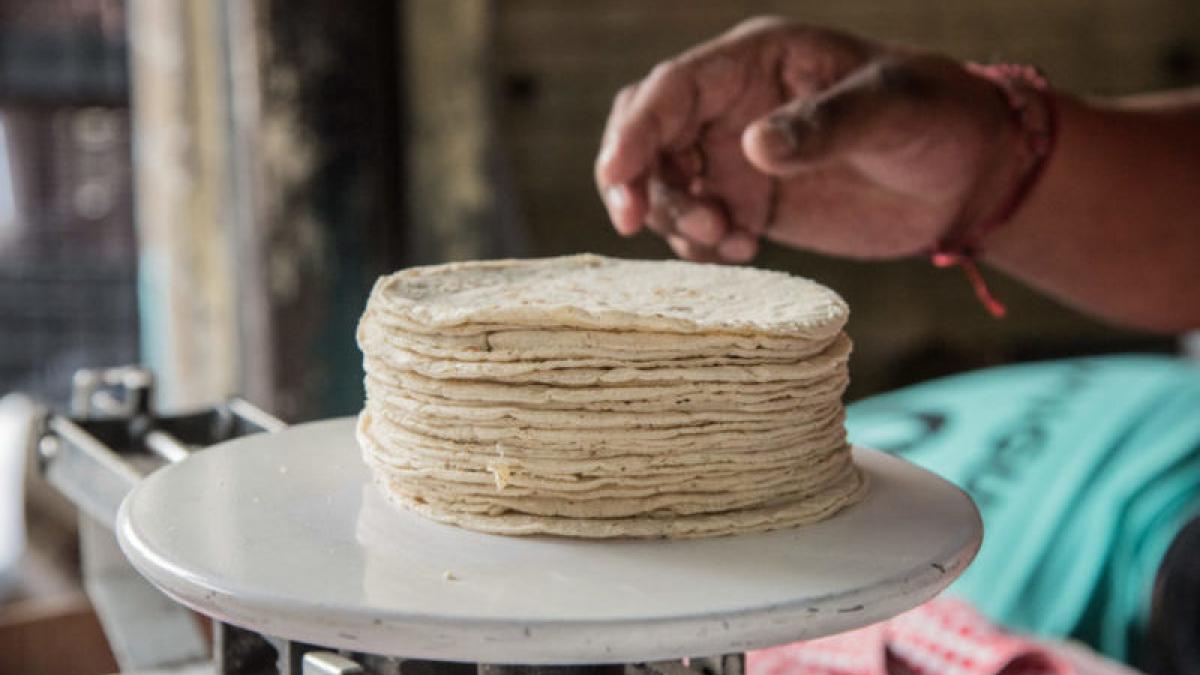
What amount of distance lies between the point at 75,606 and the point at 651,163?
1.16m

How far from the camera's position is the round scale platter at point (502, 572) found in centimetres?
78

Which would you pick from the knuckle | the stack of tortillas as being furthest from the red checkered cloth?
the knuckle

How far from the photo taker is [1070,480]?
2131mm

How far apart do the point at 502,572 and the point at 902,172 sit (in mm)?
1025

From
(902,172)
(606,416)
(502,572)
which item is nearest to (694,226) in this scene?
(902,172)

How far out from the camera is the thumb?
1.33 m

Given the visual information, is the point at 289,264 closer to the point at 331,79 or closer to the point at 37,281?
the point at 331,79

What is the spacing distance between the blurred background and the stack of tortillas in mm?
1272

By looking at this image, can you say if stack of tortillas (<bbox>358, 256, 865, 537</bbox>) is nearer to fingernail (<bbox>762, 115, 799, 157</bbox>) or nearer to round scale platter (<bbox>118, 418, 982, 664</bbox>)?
round scale platter (<bbox>118, 418, 982, 664</bbox>)

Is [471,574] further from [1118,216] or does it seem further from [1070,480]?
[1070,480]

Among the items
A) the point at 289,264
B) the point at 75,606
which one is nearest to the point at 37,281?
the point at 289,264

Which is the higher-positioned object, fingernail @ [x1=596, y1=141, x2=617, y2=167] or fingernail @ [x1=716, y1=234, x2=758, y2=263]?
fingernail @ [x1=596, y1=141, x2=617, y2=167]

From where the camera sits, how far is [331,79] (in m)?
2.44

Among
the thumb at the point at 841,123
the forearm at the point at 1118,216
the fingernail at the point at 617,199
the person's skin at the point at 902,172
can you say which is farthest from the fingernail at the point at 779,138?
the forearm at the point at 1118,216
